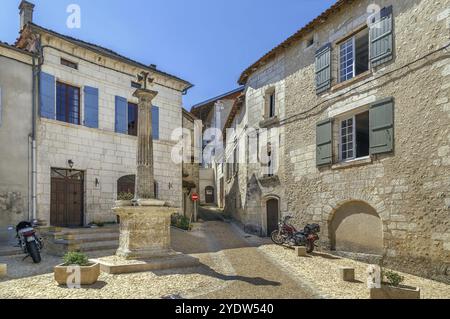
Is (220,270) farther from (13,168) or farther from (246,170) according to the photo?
(246,170)

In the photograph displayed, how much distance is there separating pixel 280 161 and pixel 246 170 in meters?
2.82

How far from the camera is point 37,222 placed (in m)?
10.3

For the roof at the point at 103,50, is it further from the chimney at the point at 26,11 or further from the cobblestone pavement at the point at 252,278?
the cobblestone pavement at the point at 252,278

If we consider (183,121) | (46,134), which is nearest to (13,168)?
(46,134)

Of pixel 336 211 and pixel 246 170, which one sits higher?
pixel 246 170

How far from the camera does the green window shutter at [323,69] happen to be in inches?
410

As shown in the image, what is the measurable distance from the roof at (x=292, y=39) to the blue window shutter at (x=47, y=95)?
6.86 metres

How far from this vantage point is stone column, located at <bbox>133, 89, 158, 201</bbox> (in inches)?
304

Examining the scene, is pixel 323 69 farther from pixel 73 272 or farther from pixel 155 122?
pixel 73 272

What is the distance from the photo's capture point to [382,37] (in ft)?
29.1

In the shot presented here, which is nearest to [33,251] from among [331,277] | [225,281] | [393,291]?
[225,281]

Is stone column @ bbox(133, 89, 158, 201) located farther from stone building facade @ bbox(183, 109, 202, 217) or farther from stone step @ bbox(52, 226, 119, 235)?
stone building facade @ bbox(183, 109, 202, 217)

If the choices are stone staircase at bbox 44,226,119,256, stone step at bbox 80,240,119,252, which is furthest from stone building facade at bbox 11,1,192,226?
stone step at bbox 80,240,119,252

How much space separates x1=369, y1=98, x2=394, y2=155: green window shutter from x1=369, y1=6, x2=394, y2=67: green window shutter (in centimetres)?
104
